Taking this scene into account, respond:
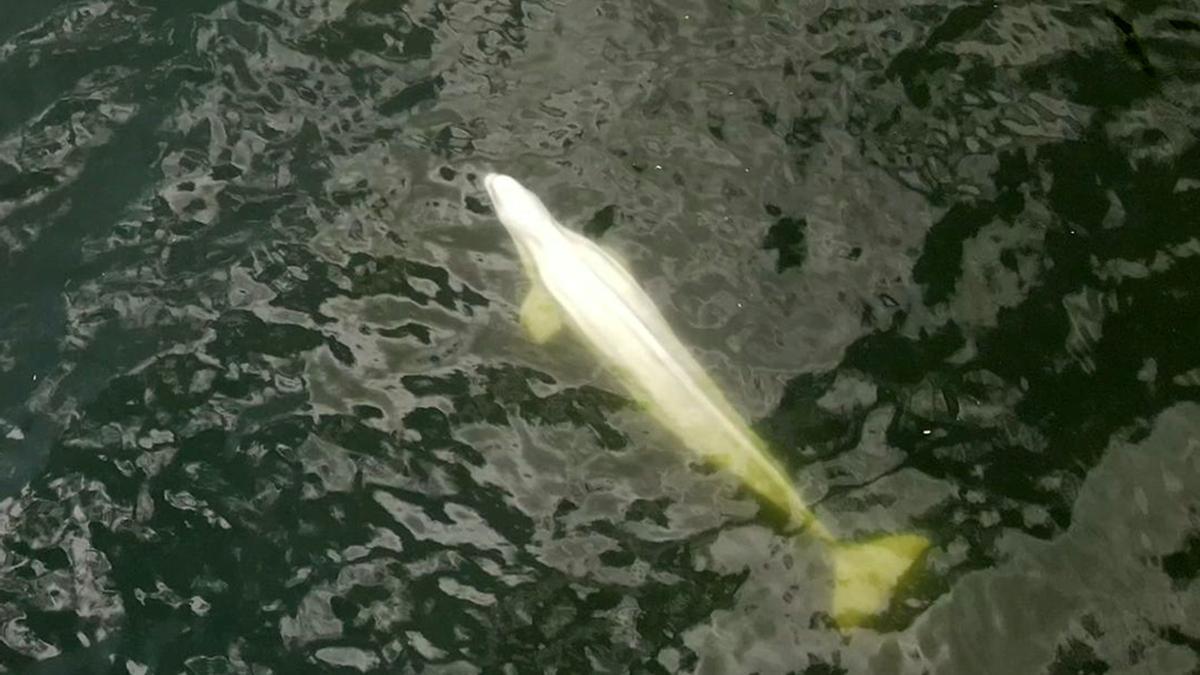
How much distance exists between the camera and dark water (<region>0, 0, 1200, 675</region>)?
10.1ft

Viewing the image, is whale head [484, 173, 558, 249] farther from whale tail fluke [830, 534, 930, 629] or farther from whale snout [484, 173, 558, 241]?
whale tail fluke [830, 534, 930, 629]

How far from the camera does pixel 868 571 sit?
3070 mm

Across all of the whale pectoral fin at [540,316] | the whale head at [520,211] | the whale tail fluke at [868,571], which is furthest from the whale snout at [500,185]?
the whale tail fluke at [868,571]

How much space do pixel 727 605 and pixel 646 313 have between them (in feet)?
2.87

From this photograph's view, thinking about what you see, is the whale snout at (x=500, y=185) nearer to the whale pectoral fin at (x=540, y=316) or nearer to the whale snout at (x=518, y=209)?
the whale snout at (x=518, y=209)

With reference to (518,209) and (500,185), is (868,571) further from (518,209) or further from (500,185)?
(500,185)

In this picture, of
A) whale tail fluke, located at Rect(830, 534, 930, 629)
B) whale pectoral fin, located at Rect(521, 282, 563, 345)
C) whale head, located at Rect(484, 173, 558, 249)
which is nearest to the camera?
whale tail fluke, located at Rect(830, 534, 930, 629)

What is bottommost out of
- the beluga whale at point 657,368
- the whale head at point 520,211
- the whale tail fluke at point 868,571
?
the whale tail fluke at point 868,571

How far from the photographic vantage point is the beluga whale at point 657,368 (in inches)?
121

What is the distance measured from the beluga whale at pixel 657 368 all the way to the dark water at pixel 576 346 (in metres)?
0.06

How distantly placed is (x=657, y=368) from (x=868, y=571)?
2.58ft

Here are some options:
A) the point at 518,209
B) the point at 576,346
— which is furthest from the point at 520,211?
the point at 576,346

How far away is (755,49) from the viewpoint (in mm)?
3965

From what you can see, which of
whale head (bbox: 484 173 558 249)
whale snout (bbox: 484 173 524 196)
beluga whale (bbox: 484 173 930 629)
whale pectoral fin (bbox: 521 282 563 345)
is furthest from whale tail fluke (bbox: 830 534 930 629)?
whale snout (bbox: 484 173 524 196)
